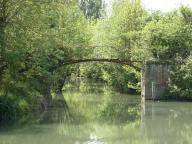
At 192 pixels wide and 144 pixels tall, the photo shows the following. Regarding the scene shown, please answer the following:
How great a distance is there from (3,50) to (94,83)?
45977 mm

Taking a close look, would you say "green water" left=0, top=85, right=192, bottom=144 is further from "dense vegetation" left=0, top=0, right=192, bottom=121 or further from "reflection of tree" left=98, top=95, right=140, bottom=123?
"dense vegetation" left=0, top=0, right=192, bottom=121

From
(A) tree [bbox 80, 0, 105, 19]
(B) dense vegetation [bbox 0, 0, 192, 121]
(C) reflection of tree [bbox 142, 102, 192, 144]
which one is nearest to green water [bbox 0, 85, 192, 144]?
(C) reflection of tree [bbox 142, 102, 192, 144]

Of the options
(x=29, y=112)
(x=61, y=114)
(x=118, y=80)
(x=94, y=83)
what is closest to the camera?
(x=29, y=112)

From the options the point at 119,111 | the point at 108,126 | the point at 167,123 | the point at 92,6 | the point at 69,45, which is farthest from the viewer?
the point at 92,6

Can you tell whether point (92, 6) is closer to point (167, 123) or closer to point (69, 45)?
point (69, 45)

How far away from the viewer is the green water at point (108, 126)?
23953mm

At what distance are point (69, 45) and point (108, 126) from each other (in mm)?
13778

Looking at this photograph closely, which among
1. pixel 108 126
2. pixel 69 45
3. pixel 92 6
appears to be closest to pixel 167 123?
pixel 108 126

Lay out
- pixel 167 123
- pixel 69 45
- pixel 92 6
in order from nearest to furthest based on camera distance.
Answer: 1. pixel 167 123
2. pixel 69 45
3. pixel 92 6

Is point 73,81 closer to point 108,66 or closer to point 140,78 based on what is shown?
point 108,66

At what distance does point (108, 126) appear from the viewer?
28844 mm

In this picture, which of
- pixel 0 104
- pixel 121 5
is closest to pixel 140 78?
pixel 121 5

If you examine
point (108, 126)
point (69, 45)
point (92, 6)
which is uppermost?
point (92, 6)

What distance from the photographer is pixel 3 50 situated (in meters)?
27.0
